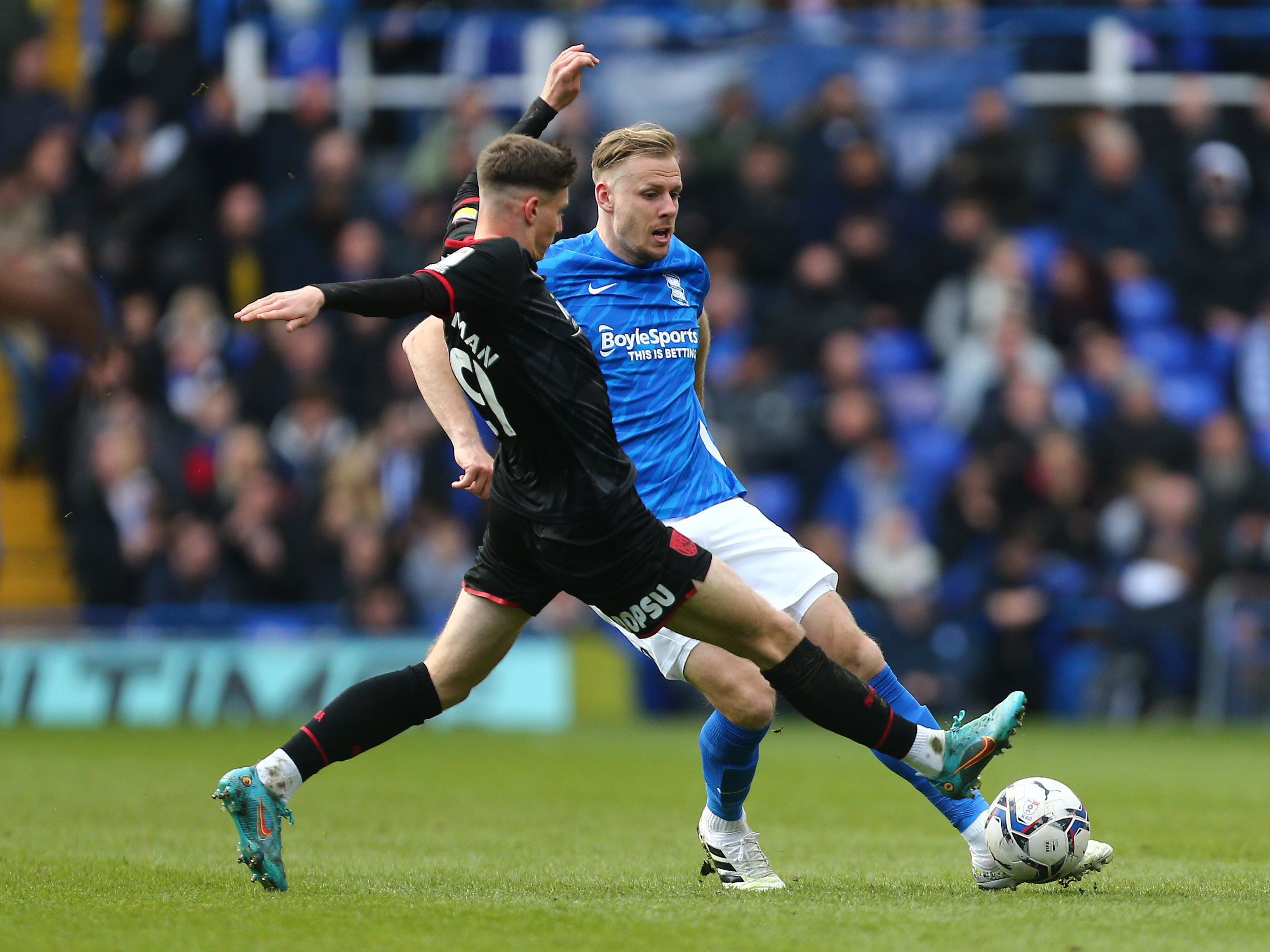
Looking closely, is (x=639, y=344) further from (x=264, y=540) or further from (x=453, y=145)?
(x=453, y=145)

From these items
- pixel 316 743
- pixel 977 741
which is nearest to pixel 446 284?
pixel 316 743

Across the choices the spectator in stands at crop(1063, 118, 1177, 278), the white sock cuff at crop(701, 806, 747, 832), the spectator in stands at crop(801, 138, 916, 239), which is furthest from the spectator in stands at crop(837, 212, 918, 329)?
the white sock cuff at crop(701, 806, 747, 832)

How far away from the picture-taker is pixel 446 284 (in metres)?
5.41

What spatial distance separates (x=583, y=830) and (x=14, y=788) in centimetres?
337

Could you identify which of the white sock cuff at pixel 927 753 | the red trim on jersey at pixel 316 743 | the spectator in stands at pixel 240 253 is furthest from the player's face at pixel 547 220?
the spectator in stands at pixel 240 253

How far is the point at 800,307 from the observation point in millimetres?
16172

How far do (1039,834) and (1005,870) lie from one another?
0.19m

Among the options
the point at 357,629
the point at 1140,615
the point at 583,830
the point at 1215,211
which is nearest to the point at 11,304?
the point at 583,830

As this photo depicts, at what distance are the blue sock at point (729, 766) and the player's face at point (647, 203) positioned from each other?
170 cm

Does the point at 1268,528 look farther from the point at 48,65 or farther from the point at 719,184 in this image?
the point at 48,65

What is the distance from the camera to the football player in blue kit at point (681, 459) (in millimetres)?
6297

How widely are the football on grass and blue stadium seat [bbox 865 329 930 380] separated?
10.6 metres

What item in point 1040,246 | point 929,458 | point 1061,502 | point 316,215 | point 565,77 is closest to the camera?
point 565,77

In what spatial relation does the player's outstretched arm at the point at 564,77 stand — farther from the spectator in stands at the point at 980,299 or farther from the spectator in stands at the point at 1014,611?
the spectator in stands at the point at 980,299
